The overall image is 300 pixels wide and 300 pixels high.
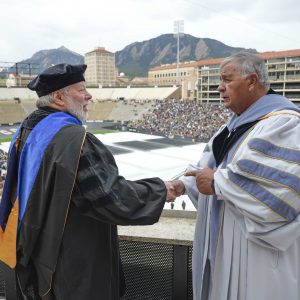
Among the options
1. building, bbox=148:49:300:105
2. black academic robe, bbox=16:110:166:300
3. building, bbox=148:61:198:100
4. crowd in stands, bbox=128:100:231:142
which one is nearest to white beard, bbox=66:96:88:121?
black academic robe, bbox=16:110:166:300

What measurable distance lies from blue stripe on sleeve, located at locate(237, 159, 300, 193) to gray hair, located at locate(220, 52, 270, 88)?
0.54 meters

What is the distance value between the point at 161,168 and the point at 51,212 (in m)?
19.6

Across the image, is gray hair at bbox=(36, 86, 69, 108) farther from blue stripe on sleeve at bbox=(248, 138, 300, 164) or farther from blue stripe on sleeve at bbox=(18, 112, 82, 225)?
blue stripe on sleeve at bbox=(248, 138, 300, 164)

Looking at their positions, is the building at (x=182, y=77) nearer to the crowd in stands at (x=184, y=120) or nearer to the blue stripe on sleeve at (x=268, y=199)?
the crowd in stands at (x=184, y=120)

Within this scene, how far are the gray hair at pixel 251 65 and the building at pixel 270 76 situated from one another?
38641 millimetres

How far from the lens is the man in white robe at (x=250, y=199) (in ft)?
5.09

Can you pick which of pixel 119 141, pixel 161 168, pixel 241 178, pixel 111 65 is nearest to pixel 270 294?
pixel 241 178

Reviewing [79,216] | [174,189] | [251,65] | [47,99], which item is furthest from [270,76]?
[79,216]

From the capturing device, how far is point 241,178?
5.31 ft

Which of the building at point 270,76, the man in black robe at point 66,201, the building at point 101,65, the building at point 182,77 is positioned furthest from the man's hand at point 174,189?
the building at point 101,65

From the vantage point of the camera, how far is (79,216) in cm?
174

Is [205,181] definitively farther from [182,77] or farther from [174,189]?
[182,77]

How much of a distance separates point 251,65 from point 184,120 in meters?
44.2

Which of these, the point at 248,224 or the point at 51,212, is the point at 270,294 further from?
the point at 51,212
